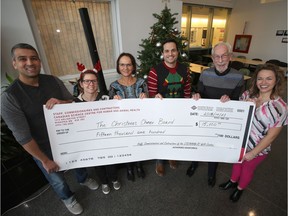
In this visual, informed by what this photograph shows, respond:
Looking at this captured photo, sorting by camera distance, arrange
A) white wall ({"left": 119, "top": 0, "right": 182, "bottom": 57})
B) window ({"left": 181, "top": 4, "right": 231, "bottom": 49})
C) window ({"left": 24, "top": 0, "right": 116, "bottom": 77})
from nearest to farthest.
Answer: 1. window ({"left": 24, "top": 0, "right": 116, "bottom": 77})
2. white wall ({"left": 119, "top": 0, "right": 182, "bottom": 57})
3. window ({"left": 181, "top": 4, "right": 231, "bottom": 49})

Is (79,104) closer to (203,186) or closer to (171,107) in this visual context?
(171,107)

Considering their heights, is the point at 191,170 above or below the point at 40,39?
below

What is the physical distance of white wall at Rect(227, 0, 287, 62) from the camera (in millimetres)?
6520

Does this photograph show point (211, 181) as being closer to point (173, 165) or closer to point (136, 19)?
point (173, 165)

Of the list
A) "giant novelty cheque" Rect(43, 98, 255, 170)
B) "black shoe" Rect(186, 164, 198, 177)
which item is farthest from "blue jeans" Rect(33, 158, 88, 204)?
"black shoe" Rect(186, 164, 198, 177)

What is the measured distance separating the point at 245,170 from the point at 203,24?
7633 millimetres

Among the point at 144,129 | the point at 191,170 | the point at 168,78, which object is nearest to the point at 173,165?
the point at 191,170

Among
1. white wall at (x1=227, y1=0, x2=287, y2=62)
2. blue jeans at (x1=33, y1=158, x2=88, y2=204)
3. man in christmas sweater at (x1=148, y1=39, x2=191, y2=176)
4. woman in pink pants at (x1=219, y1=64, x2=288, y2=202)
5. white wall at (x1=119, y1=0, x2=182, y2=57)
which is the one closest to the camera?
woman in pink pants at (x1=219, y1=64, x2=288, y2=202)

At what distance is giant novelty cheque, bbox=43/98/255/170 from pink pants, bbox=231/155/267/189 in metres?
0.15

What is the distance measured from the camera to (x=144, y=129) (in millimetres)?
1554

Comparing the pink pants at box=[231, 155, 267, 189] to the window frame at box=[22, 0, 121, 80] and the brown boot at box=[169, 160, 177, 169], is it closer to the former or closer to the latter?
the brown boot at box=[169, 160, 177, 169]

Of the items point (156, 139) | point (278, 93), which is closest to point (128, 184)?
point (156, 139)

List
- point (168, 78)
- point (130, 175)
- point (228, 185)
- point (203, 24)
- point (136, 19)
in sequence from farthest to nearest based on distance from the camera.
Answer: point (203, 24)
point (136, 19)
point (130, 175)
point (228, 185)
point (168, 78)

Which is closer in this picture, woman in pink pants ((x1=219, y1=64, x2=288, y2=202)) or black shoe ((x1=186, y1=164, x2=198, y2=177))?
woman in pink pants ((x1=219, y1=64, x2=288, y2=202))
